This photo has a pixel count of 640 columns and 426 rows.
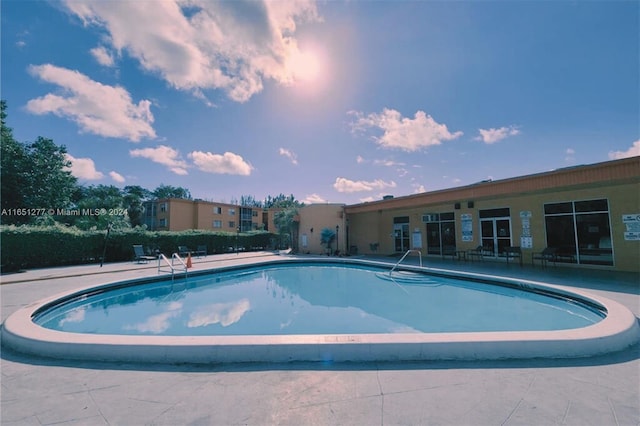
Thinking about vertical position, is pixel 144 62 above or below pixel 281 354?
above

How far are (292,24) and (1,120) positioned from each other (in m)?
27.1

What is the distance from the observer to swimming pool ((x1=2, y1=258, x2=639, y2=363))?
333 cm

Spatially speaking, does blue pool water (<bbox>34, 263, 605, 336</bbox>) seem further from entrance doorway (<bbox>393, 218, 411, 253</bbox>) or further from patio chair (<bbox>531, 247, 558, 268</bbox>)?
entrance doorway (<bbox>393, 218, 411, 253</bbox>)

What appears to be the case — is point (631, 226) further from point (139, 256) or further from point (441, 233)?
point (139, 256)

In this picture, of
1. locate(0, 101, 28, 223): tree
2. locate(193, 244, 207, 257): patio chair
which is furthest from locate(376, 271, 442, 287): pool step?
locate(0, 101, 28, 223): tree

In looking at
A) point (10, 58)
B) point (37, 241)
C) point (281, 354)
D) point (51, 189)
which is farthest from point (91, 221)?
point (281, 354)

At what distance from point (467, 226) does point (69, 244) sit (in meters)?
20.4

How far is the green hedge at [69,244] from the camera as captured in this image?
11.9 m

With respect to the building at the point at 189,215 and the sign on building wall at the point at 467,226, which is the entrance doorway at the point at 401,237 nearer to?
the sign on building wall at the point at 467,226

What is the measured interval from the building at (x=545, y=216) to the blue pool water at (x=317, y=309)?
409cm

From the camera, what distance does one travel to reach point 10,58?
28.9 ft

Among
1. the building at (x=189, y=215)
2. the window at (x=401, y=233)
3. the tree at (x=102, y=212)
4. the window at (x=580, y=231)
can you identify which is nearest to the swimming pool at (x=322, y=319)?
the window at (x=580, y=231)

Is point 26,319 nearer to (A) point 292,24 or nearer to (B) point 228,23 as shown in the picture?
(B) point 228,23

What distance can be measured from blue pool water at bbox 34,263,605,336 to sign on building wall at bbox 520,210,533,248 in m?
4.93
